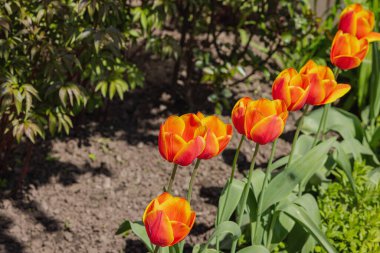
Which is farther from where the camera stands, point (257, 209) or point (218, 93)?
point (218, 93)

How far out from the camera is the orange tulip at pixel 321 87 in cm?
232

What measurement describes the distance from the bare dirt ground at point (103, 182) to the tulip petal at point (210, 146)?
4.49 ft

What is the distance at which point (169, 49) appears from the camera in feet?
12.1

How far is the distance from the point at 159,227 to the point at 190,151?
264mm

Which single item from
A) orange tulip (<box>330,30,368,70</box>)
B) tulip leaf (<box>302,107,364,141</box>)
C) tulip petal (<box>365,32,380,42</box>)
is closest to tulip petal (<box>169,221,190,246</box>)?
orange tulip (<box>330,30,368,70</box>)

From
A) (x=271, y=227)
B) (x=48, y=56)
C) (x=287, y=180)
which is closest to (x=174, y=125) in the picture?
(x=287, y=180)

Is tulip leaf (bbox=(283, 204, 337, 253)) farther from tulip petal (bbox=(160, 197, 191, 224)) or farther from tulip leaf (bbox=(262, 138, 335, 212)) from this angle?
tulip petal (bbox=(160, 197, 191, 224))

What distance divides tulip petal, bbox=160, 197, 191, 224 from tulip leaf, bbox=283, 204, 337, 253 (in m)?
0.94

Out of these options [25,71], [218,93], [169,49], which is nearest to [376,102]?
[218,93]

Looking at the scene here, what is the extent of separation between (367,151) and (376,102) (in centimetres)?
42

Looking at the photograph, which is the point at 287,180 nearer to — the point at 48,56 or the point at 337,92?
the point at 337,92

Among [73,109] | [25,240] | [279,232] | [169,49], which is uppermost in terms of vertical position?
[169,49]

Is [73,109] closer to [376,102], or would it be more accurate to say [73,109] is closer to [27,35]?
[27,35]

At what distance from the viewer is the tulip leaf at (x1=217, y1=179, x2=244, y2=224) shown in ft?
8.28
